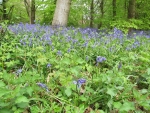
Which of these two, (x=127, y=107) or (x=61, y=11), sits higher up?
(x=61, y=11)

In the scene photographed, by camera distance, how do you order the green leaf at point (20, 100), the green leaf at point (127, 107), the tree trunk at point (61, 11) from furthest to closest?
the tree trunk at point (61, 11), the green leaf at point (127, 107), the green leaf at point (20, 100)

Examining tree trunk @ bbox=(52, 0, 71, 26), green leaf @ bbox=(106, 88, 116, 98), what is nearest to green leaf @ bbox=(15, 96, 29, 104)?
green leaf @ bbox=(106, 88, 116, 98)

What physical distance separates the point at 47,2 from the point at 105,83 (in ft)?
34.2

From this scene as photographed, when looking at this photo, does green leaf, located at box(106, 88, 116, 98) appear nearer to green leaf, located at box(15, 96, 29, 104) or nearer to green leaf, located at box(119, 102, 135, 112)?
green leaf, located at box(119, 102, 135, 112)

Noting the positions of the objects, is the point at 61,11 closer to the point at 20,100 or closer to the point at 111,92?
the point at 111,92

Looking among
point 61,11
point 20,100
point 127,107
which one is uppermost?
point 61,11

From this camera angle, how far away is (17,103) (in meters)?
1.51

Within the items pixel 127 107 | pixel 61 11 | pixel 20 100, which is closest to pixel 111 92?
pixel 127 107

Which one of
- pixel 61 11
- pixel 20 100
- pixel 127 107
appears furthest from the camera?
pixel 61 11

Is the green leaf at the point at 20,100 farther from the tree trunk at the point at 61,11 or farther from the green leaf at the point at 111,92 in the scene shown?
the tree trunk at the point at 61,11

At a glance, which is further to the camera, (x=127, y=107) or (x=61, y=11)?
(x=61, y=11)

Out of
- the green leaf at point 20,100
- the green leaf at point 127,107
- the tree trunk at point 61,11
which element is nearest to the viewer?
the green leaf at point 20,100

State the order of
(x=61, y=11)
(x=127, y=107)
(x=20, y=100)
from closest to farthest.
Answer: (x=20, y=100) → (x=127, y=107) → (x=61, y=11)

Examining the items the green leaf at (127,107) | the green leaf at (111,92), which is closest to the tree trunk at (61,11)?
the green leaf at (111,92)
